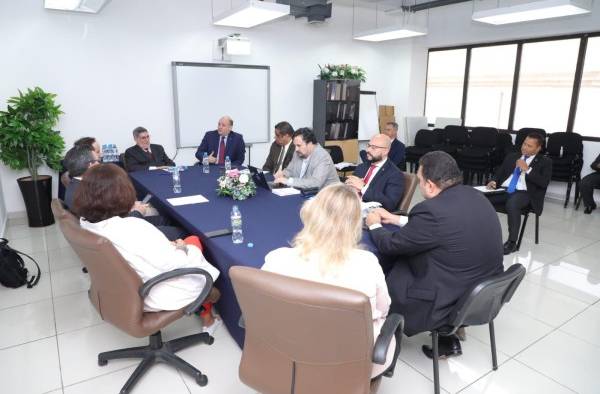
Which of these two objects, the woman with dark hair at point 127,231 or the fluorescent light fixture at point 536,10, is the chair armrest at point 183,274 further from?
the fluorescent light fixture at point 536,10

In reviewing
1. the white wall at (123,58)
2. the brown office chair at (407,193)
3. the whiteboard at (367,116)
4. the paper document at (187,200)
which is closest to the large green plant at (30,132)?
the white wall at (123,58)

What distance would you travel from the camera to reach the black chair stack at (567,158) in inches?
241

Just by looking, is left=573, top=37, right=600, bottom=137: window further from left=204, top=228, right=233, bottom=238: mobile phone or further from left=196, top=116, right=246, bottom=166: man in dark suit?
left=204, top=228, right=233, bottom=238: mobile phone

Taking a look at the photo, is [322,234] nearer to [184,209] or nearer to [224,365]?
[224,365]

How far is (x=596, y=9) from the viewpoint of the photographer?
5.93 m

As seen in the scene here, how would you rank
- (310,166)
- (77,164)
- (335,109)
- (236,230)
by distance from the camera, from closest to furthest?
(236,230), (77,164), (310,166), (335,109)

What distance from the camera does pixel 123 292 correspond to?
6.39 feet

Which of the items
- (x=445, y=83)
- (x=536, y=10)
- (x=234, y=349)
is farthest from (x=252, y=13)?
(x=445, y=83)

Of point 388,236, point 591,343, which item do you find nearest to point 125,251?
point 388,236

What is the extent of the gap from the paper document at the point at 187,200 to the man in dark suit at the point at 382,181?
1.32 metres

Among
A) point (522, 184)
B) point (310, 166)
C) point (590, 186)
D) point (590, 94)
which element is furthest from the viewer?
point (590, 94)

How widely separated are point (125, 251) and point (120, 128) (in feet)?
14.6

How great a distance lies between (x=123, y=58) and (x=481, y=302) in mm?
5639

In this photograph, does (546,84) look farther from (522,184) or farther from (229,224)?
(229,224)
